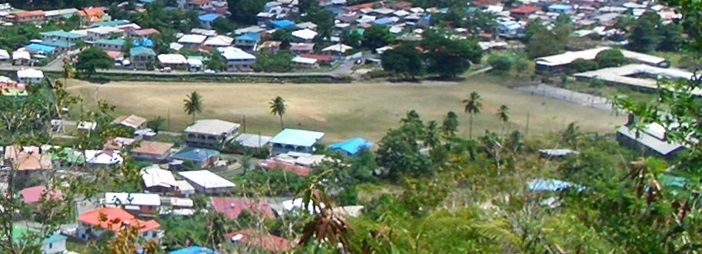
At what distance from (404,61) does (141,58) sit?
3529mm

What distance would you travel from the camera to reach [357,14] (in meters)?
18.0

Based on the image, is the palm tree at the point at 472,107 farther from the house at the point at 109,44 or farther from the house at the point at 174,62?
the house at the point at 109,44

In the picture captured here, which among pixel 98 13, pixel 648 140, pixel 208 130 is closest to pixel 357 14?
pixel 98 13

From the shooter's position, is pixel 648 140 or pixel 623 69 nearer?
pixel 648 140

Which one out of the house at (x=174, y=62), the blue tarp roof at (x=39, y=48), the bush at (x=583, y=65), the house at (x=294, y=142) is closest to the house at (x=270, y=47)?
the house at (x=174, y=62)

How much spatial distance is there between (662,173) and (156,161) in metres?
8.17

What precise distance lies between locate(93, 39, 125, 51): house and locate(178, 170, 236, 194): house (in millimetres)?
5731

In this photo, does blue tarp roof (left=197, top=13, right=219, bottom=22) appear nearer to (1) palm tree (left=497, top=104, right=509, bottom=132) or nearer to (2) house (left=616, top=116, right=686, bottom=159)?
(1) palm tree (left=497, top=104, right=509, bottom=132)

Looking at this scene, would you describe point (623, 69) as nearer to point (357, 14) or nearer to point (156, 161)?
point (357, 14)

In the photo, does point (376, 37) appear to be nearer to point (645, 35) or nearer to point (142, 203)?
point (645, 35)

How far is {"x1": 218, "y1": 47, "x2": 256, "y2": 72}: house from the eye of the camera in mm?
14352

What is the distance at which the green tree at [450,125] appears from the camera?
10390 millimetres

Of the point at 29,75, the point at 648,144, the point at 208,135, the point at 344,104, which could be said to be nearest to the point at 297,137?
the point at 208,135

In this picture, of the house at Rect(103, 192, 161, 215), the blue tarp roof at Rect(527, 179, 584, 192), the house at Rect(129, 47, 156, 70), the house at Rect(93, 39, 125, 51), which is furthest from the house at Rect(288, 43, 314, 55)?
the blue tarp roof at Rect(527, 179, 584, 192)
